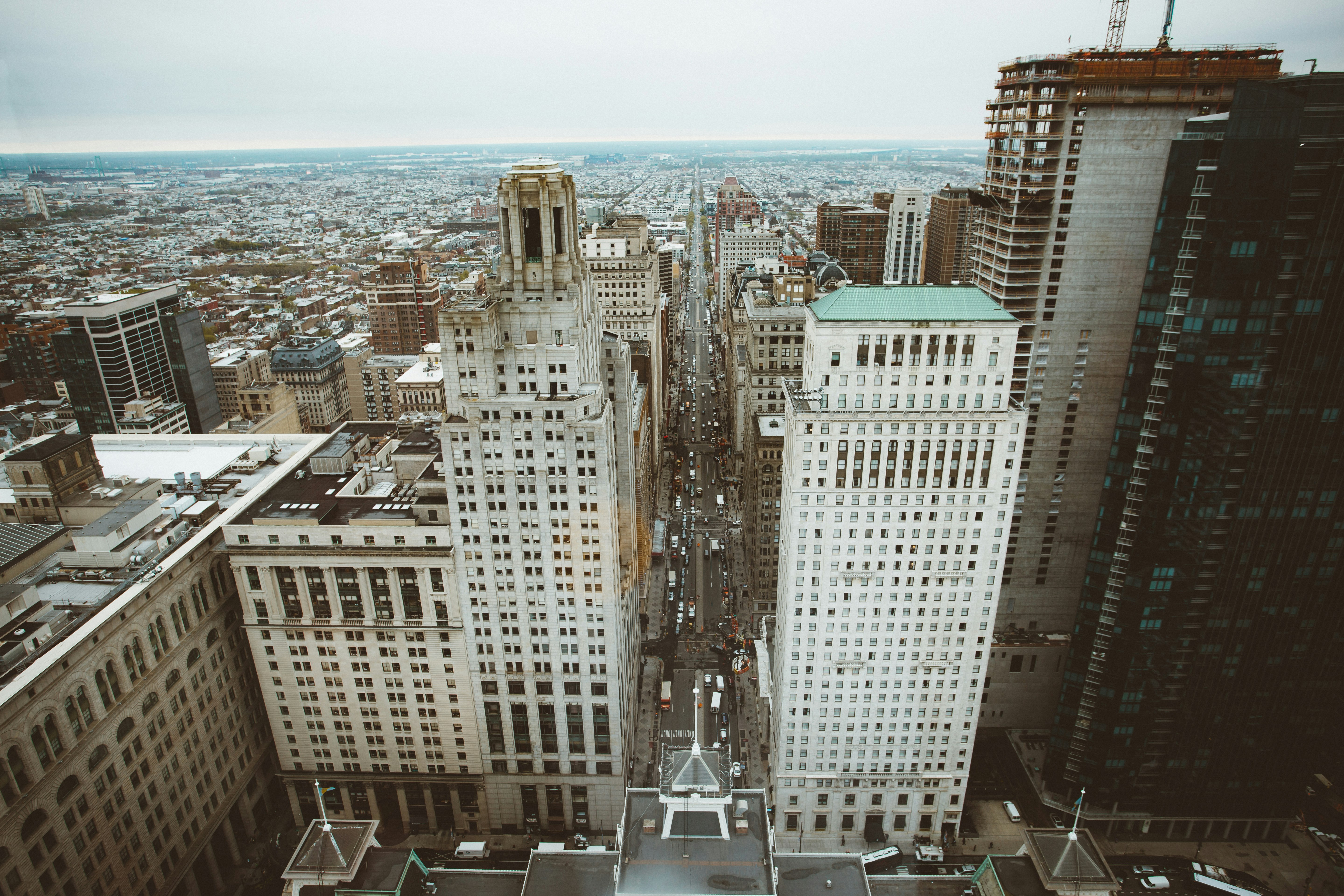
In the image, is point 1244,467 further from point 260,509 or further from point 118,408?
point 118,408

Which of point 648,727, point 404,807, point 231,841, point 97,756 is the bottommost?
point 648,727

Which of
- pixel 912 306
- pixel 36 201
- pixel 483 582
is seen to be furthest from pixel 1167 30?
pixel 36 201

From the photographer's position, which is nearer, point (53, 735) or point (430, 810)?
point (53, 735)

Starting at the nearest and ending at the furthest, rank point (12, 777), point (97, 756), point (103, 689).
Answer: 1. point (12, 777)
2. point (97, 756)
3. point (103, 689)

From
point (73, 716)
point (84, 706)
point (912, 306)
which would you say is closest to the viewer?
point (73, 716)

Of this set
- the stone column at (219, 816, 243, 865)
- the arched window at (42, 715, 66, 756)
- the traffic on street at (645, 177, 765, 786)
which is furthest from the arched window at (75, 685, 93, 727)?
the traffic on street at (645, 177, 765, 786)

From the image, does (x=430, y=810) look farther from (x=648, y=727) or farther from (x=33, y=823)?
(x=33, y=823)
